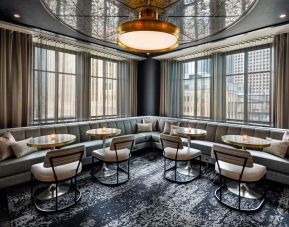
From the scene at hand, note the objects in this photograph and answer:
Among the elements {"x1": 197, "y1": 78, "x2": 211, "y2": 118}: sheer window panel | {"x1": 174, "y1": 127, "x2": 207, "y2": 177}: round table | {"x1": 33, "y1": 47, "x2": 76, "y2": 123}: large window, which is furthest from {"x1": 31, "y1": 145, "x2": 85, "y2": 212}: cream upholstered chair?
{"x1": 197, "y1": 78, "x2": 211, "y2": 118}: sheer window panel

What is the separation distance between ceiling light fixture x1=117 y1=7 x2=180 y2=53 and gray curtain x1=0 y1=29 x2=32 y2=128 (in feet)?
8.96

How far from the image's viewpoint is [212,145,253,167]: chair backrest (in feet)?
7.25

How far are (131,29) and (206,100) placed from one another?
3.92m

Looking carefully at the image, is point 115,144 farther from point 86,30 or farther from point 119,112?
point 119,112

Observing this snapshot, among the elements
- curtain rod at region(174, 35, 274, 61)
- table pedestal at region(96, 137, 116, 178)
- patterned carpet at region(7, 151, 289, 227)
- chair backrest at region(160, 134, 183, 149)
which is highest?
curtain rod at region(174, 35, 274, 61)

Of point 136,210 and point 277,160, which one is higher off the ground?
point 277,160

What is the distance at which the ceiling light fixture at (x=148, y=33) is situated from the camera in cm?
184

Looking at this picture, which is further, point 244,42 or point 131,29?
point 244,42

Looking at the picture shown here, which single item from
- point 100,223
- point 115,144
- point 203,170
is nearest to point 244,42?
point 203,170

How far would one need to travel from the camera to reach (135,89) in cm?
621

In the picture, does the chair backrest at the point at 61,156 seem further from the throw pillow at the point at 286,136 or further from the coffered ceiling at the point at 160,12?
the throw pillow at the point at 286,136

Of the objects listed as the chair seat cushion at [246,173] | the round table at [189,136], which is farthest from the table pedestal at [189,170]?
the chair seat cushion at [246,173]

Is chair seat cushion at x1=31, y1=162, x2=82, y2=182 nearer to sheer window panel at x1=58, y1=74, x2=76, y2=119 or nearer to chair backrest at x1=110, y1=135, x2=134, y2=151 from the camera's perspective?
chair backrest at x1=110, y1=135, x2=134, y2=151

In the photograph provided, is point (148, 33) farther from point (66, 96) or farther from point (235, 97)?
point (235, 97)
